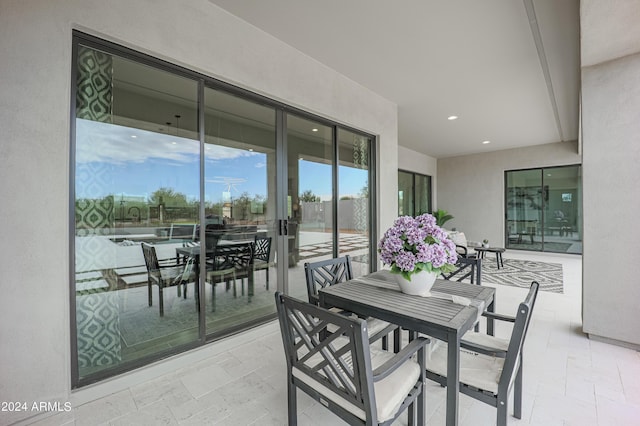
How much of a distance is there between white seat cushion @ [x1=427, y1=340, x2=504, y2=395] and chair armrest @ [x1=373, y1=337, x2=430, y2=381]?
285 millimetres

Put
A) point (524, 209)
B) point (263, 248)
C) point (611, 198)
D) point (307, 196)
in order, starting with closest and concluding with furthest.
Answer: point (611, 198), point (263, 248), point (307, 196), point (524, 209)

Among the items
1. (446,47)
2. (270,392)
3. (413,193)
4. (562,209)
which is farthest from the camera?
(413,193)

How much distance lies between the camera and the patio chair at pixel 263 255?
3.20m

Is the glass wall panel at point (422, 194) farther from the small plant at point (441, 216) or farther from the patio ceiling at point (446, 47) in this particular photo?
the patio ceiling at point (446, 47)

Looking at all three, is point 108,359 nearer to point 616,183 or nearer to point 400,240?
point 400,240

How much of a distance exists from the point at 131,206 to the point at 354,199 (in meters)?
2.81

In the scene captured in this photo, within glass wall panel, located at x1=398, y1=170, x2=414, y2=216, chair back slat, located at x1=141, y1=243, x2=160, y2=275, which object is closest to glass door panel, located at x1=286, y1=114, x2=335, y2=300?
chair back slat, located at x1=141, y1=243, x2=160, y2=275

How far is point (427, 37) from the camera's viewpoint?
9.36 feet

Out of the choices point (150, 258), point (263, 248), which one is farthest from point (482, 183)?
point (150, 258)

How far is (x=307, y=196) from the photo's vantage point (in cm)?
357

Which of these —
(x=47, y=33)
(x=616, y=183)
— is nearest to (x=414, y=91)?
(x=616, y=183)

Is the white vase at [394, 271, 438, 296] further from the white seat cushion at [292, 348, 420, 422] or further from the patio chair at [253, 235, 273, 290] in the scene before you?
the patio chair at [253, 235, 273, 290]

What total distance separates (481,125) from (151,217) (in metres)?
6.19

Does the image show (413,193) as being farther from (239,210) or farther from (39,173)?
(39,173)
